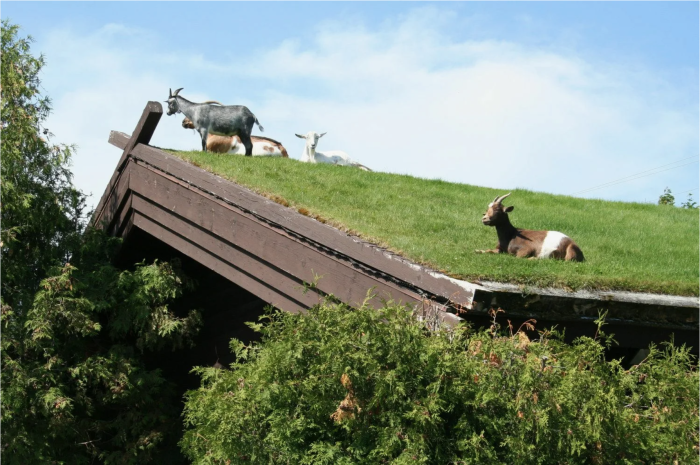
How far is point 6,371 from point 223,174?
276cm

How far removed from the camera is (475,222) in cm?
794

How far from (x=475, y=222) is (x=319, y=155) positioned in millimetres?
7557

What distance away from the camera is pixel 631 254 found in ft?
24.4

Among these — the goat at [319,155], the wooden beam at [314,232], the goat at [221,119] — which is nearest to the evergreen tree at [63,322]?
the wooden beam at [314,232]

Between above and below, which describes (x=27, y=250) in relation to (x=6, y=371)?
above

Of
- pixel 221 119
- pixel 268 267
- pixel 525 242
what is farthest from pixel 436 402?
pixel 221 119

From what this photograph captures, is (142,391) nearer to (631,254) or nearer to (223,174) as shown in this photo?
(223,174)

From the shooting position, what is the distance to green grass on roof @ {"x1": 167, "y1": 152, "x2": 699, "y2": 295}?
230 inches

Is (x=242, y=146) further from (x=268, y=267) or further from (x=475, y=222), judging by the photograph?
(x=268, y=267)

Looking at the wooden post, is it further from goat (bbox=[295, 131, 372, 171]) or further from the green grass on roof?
goat (bbox=[295, 131, 372, 171])

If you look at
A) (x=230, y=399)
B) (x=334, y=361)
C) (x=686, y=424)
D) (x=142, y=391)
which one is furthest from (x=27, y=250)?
(x=686, y=424)

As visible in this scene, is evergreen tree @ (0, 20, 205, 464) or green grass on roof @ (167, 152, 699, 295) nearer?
green grass on roof @ (167, 152, 699, 295)

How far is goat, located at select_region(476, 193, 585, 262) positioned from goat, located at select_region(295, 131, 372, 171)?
23.6ft

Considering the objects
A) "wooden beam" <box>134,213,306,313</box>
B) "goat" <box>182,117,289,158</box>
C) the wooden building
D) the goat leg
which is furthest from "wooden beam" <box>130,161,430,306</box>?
"goat" <box>182,117,289,158</box>
